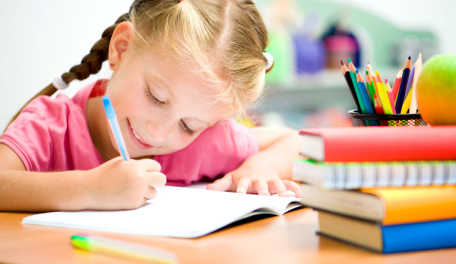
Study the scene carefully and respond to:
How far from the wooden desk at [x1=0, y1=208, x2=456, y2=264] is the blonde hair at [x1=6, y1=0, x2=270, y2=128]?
33cm

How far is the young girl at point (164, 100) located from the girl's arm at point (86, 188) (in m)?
0.01

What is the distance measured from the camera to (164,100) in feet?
2.71

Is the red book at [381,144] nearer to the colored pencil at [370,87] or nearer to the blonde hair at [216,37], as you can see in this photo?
the colored pencil at [370,87]

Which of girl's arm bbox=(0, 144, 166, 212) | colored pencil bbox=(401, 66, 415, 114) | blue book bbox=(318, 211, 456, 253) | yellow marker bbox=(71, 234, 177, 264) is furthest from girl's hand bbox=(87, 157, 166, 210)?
colored pencil bbox=(401, 66, 415, 114)

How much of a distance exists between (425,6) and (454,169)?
3.03 m

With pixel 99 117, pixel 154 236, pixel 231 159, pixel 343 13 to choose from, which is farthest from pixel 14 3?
pixel 343 13

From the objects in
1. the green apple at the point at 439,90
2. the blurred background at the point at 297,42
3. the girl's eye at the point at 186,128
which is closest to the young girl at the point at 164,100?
the girl's eye at the point at 186,128

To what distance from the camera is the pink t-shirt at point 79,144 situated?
82 centimetres

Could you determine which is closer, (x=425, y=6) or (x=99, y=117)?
(x=99, y=117)

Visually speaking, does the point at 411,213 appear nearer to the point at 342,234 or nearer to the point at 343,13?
the point at 342,234

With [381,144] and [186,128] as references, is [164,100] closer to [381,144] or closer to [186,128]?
[186,128]

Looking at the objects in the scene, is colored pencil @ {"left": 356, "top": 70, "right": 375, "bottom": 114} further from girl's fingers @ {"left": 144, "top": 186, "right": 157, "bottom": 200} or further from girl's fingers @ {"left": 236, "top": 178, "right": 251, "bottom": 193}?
girl's fingers @ {"left": 144, "top": 186, "right": 157, "bottom": 200}

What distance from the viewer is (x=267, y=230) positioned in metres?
0.58

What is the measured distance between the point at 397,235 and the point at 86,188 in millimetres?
379
